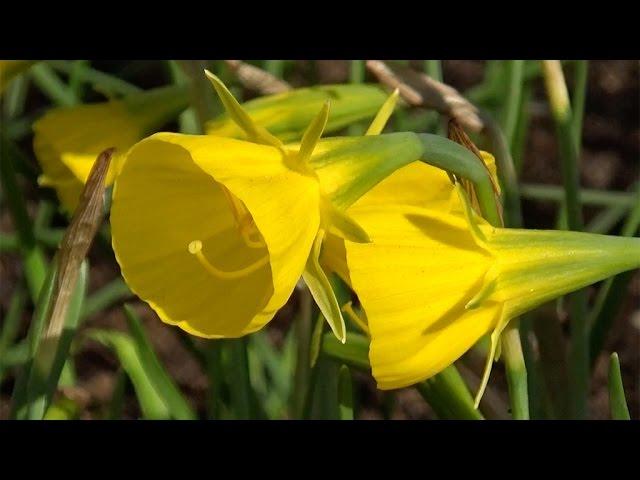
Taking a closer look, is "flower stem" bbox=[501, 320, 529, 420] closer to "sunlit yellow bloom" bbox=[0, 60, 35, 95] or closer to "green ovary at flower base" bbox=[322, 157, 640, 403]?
"green ovary at flower base" bbox=[322, 157, 640, 403]

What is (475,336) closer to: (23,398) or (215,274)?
(215,274)

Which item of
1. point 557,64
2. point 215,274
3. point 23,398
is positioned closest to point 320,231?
point 215,274

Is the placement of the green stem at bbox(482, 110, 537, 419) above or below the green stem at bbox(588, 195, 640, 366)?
above

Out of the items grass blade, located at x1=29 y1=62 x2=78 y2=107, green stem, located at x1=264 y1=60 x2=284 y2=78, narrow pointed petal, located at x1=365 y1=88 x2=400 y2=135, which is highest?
narrow pointed petal, located at x1=365 y1=88 x2=400 y2=135

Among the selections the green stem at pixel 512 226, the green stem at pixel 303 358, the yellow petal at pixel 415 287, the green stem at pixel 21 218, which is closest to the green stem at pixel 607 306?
the green stem at pixel 512 226

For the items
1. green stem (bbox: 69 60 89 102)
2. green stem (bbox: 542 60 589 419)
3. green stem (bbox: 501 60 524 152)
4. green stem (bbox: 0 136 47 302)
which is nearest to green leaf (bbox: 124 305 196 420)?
green stem (bbox: 0 136 47 302)

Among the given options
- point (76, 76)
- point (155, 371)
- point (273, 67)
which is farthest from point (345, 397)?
point (76, 76)
